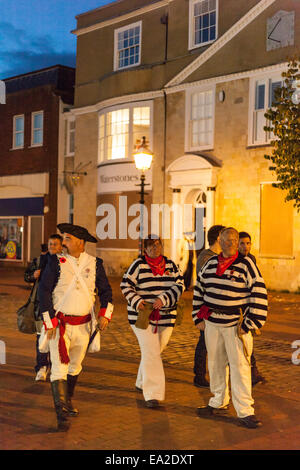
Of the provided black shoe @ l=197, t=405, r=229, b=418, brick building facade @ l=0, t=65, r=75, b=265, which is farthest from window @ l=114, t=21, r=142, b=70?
black shoe @ l=197, t=405, r=229, b=418

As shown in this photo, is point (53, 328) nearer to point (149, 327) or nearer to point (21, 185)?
point (149, 327)

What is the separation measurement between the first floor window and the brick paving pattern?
67.5 ft

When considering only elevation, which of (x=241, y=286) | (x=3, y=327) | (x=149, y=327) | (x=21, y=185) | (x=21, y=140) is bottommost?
(x=3, y=327)

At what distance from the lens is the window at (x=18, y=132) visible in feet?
101

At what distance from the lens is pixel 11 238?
31344mm

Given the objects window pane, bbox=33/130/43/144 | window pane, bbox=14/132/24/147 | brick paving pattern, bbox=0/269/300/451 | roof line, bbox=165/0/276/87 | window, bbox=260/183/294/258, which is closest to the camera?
brick paving pattern, bbox=0/269/300/451

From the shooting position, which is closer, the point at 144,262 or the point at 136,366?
the point at 144,262

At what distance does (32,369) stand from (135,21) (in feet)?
62.3

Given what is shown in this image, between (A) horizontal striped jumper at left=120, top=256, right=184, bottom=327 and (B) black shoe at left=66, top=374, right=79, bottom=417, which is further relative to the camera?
(A) horizontal striped jumper at left=120, top=256, right=184, bottom=327

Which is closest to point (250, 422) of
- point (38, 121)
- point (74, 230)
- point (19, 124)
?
point (74, 230)

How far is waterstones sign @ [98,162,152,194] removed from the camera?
2341cm

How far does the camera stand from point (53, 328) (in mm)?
5898

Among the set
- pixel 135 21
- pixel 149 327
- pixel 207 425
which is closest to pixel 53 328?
pixel 149 327

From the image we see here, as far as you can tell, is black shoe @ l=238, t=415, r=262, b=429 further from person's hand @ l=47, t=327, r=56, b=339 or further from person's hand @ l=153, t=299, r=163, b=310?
person's hand @ l=47, t=327, r=56, b=339
